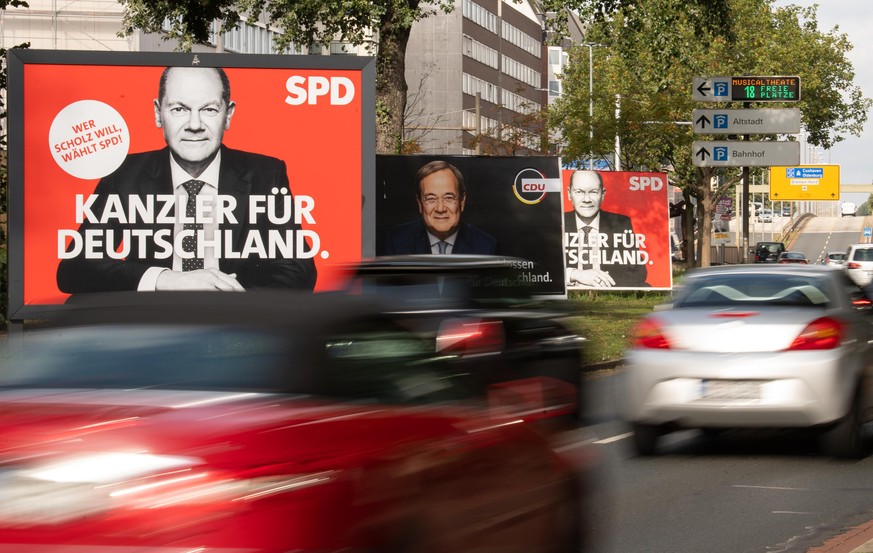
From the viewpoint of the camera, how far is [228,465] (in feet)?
12.3

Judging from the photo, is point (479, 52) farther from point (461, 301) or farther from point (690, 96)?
point (461, 301)

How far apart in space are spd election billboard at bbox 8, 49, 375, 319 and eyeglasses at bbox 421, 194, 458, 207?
28.1ft

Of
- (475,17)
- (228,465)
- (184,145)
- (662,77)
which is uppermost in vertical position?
(475,17)

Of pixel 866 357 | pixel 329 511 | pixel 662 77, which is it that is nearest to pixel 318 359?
pixel 329 511

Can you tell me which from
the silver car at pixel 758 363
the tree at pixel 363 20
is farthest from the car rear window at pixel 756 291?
the tree at pixel 363 20

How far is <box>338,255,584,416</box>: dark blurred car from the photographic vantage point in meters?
5.55

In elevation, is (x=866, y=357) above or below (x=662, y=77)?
below

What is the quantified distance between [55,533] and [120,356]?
0.86 metres

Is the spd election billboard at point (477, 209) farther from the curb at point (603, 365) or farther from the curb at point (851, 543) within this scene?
the curb at point (851, 543)

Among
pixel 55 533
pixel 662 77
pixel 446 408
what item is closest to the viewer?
pixel 55 533

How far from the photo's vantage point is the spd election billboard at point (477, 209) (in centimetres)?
2559

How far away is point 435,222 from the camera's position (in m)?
25.9

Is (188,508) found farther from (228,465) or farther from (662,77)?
(662,77)

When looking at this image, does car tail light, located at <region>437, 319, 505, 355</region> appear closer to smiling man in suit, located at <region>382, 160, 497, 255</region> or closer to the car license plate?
the car license plate
